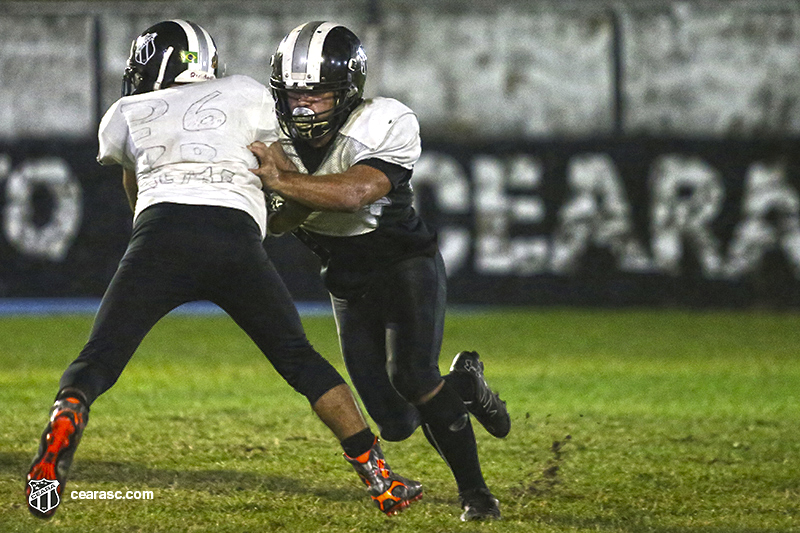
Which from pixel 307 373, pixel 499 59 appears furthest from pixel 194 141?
pixel 499 59

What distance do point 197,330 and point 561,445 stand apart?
223 inches

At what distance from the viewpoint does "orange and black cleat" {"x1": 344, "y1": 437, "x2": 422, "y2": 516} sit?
3812mm

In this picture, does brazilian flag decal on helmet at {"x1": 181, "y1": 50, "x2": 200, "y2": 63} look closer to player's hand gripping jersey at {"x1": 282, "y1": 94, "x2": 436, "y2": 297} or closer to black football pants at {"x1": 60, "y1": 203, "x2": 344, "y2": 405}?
player's hand gripping jersey at {"x1": 282, "y1": 94, "x2": 436, "y2": 297}

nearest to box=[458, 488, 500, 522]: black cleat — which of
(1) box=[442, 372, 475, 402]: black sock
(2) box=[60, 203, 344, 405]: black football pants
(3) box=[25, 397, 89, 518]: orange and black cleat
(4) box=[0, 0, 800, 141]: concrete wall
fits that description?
(1) box=[442, 372, 475, 402]: black sock

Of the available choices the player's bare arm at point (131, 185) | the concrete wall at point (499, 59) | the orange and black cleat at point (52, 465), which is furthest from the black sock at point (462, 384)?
the concrete wall at point (499, 59)

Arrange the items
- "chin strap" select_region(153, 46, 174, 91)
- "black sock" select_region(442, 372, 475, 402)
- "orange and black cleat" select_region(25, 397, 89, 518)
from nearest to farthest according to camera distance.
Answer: "orange and black cleat" select_region(25, 397, 89, 518), "chin strap" select_region(153, 46, 174, 91), "black sock" select_region(442, 372, 475, 402)

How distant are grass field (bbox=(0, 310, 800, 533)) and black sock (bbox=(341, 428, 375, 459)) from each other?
26cm

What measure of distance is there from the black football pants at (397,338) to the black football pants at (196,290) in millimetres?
335

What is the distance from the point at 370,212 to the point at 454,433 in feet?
2.73

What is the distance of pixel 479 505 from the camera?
397cm

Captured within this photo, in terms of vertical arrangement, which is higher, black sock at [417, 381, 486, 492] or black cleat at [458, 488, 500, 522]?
black sock at [417, 381, 486, 492]

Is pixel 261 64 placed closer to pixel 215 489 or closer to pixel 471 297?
pixel 471 297

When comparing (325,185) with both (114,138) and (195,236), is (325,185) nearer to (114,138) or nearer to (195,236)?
(195,236)

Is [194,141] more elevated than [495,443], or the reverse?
[194,141]
